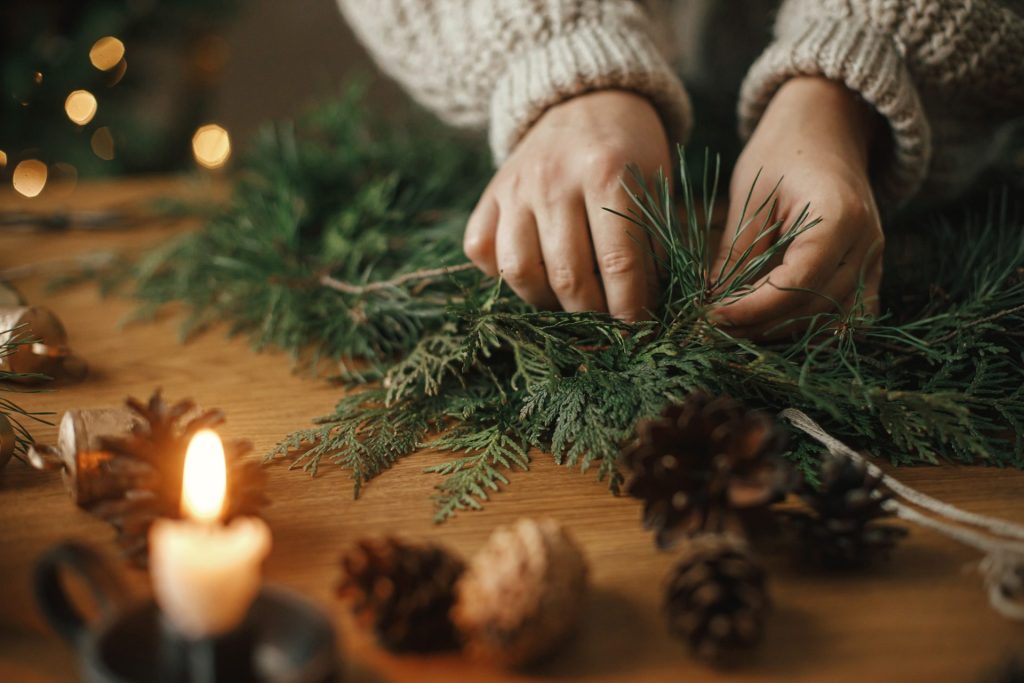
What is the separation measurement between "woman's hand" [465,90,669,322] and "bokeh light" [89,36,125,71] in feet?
3.31

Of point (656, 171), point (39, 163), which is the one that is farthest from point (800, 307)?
point (39, 163)

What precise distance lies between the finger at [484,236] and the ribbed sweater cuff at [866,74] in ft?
0.78

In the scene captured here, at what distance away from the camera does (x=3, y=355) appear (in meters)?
0.52

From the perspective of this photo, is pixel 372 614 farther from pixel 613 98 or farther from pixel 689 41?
pixel 689 41

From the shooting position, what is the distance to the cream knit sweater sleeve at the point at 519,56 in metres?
0.58

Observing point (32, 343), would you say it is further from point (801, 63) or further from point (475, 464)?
point (801, 63)

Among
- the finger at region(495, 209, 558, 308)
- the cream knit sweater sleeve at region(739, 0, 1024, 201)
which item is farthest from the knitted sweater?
the finger at region(495, 209, 558, 308)

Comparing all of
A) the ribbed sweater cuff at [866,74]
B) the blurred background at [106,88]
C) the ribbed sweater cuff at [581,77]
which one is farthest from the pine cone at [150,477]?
the blurred background at [106,88]

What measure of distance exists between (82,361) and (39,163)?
2.92 feet

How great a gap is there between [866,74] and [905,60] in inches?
2.4

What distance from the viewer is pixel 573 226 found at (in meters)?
0.51

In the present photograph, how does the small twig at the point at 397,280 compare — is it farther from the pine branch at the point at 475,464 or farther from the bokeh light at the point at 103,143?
the bokeh light at the point at 103,143

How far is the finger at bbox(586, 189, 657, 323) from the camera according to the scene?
0.50 metres

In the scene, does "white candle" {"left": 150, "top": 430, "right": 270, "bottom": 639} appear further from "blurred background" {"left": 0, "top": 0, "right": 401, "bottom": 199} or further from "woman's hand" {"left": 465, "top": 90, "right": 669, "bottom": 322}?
"blurred background" {"left": 0, "top": 0, "right": 401, "bottom": 199}
